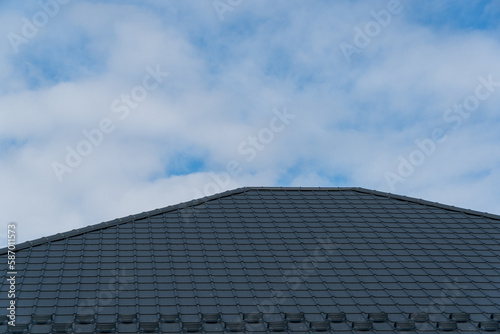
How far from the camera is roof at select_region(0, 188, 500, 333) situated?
4466cm

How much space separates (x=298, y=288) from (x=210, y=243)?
427 inches

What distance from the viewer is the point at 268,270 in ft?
172

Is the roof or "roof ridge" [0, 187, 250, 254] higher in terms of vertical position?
the roof

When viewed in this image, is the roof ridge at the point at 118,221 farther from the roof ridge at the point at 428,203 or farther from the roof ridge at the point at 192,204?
the roof ridge at the point at 428,203

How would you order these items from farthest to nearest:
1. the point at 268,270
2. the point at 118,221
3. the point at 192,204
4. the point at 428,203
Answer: the point at 428,203 → the point at 192,204 → the point at 118,221 → the point at 268,270

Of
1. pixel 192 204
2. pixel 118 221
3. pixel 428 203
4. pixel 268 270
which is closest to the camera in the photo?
pixel 268 270

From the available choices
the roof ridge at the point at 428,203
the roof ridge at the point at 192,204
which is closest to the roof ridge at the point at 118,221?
the roof ridge at the point at 192,204

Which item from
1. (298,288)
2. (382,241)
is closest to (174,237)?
(298,288)

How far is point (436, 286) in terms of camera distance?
168ft

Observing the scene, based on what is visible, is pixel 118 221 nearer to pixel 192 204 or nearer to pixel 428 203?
pixel 192 204

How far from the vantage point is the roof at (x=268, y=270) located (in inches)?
1758

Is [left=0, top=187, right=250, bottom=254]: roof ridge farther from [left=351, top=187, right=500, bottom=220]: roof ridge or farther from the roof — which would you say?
[left=351, top=187, right=500, bottom=220]: roof ridge

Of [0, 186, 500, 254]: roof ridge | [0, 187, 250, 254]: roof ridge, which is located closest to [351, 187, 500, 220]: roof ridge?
[0, 186, 500, 254]: roof ridge

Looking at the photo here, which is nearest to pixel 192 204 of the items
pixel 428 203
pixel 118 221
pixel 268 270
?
pixel 118 221
